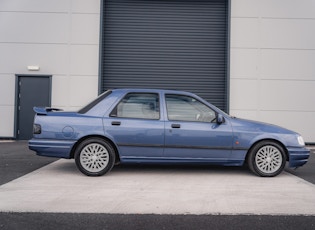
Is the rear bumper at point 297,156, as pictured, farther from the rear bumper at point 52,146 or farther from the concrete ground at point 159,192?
the rear bumper at point 52,146

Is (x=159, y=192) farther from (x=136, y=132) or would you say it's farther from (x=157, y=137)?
(x=136, y=132)

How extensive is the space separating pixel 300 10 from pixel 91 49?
7367 mm

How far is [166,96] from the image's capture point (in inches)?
254

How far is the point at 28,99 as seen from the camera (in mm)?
12359

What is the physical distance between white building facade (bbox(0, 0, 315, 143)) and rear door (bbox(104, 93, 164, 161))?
633cm

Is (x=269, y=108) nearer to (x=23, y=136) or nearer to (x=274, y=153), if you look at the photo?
(x=274, y=153)

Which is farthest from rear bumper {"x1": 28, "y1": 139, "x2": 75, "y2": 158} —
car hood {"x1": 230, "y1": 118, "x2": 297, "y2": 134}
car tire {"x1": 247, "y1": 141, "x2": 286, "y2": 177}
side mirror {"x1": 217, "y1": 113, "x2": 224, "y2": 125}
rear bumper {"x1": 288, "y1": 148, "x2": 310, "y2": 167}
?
rear bumper {"x1": 288, "y1": 148, "x2": 310, "y2": 167}

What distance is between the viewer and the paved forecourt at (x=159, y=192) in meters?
4.37

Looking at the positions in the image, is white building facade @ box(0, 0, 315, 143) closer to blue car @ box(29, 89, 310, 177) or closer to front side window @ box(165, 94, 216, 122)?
blue car @ box(29, 89, 310, 177)

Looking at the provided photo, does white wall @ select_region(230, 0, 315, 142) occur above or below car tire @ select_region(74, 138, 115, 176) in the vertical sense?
above

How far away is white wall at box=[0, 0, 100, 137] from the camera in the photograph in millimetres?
12383

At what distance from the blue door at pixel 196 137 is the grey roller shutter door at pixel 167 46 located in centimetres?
634

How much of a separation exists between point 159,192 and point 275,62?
876cm

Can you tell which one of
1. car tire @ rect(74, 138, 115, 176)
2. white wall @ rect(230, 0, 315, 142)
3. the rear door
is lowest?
car tire @ rect(74, 138, 115, 176)
